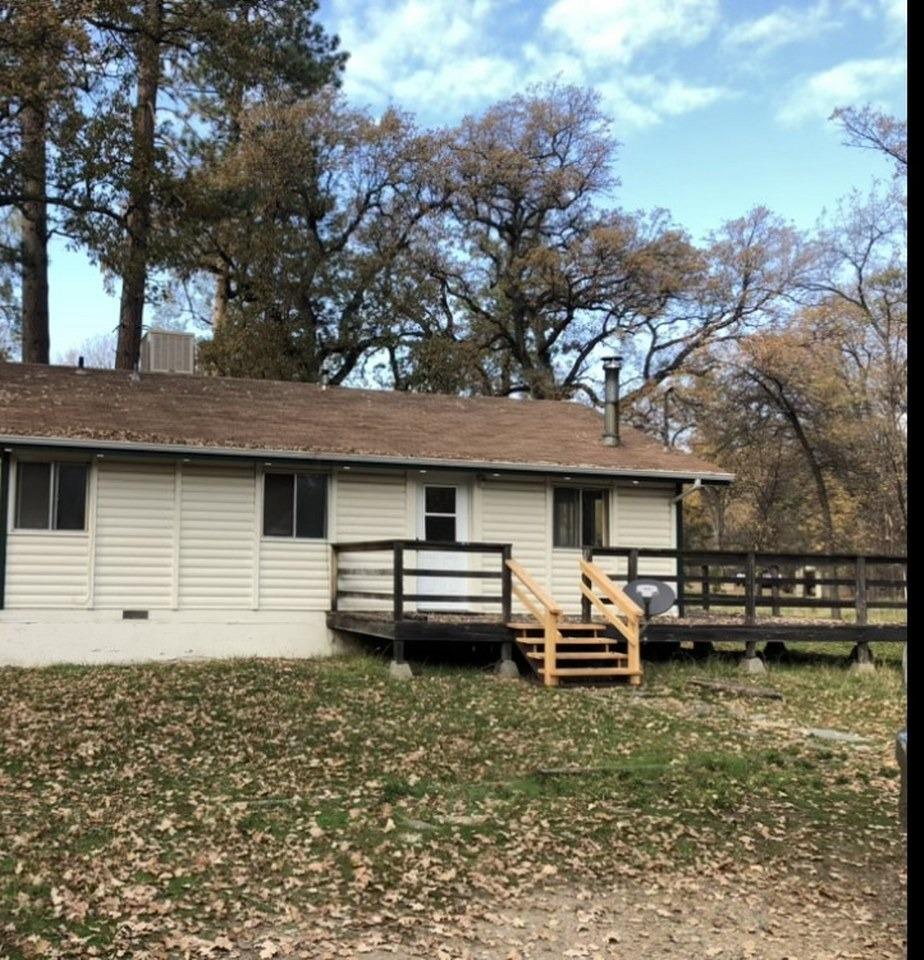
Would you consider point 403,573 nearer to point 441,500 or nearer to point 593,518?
point 441,500

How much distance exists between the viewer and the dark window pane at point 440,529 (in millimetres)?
14891

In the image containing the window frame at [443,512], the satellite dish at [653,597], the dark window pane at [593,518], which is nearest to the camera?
the satellite dish at [653,597]

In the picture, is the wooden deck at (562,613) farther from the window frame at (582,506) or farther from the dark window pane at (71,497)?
the dark window pane at (71,497)

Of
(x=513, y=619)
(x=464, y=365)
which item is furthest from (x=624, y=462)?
(x=464, y=365)

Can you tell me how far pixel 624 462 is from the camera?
15.5m

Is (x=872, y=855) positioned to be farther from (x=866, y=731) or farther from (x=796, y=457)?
(x=796, y=457)

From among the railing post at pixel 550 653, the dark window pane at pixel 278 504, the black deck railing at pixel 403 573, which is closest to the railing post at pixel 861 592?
the railing post at pixel 550 653

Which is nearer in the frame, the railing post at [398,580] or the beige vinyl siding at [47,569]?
the railing post at [398,580]

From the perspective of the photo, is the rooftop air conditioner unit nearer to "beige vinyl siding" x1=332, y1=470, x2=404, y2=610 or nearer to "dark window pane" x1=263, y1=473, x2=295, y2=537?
"dark window pane" x1=263, y1=473, x2=295, y2=537

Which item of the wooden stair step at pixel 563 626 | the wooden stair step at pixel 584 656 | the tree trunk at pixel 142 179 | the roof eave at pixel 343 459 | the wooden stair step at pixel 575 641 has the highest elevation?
the tree trunk at pixel 142 179

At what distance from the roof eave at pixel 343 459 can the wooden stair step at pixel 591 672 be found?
11.5ft

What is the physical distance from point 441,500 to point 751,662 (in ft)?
16.3

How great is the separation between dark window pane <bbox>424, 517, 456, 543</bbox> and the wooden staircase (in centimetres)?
202
